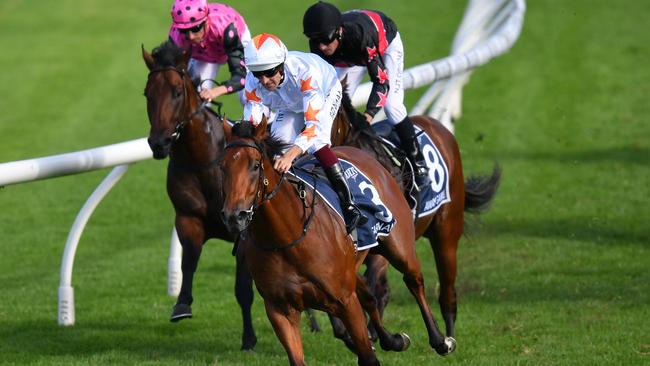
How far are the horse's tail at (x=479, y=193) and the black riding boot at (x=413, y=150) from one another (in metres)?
0.90

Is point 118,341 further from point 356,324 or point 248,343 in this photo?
point 356,324

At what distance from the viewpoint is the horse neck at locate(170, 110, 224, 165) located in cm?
711

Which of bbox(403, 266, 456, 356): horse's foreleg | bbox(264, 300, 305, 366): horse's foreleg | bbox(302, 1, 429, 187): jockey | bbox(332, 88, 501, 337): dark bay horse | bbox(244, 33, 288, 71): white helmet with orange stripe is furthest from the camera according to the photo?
bbox(332, 88, 501, 337): dark bay horse

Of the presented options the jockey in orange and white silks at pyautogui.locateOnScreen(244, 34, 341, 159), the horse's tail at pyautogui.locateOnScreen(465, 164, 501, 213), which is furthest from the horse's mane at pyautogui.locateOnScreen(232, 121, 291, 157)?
the horse's tail at pyautogui.locateOnScreen(465, 164, 501, 213)

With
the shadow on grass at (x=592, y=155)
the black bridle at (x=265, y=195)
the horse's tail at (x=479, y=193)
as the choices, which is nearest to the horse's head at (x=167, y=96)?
the black bridle at (x=265, y=195)

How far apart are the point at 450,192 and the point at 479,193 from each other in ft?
1.86

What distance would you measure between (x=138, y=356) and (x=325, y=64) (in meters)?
1.99

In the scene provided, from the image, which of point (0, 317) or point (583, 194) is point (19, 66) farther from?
point (0, 317)

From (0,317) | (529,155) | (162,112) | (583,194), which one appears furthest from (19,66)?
(162,112)

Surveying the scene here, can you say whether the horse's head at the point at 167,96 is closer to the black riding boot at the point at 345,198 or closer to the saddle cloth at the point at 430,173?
the saddle cloth at the point at 430,173

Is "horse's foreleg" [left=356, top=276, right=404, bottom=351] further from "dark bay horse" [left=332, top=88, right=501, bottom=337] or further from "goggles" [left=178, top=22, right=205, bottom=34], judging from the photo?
"goggles" [left=178, top=22, right=205, bottom=34]

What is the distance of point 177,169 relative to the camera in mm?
7258

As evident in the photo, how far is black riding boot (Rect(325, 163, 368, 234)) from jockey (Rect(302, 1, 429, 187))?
3.45 feet

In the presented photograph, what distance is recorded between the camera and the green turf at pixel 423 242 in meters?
7.32
